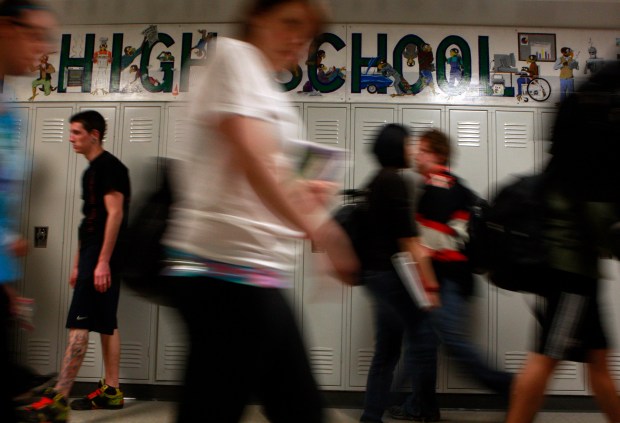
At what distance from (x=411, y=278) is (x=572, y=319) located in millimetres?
798

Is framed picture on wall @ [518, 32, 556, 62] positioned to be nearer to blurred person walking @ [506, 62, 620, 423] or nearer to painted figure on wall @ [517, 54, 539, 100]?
painted figure on wall @ [517, 54, 539, 100]

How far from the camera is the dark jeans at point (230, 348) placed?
97cm

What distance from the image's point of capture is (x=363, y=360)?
14.2 ft

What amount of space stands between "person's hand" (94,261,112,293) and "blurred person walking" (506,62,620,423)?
247 cm

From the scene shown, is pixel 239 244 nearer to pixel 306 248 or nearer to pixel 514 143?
pixel 306 248

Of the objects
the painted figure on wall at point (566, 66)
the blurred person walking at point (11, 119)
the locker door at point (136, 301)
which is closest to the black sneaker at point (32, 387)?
the blurred person walking at point (11, 119)

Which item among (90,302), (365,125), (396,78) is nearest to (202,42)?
(365,125)

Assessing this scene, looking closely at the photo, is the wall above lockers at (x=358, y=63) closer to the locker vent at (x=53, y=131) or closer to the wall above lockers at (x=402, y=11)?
the wall above lockers at (x=402, y=11)

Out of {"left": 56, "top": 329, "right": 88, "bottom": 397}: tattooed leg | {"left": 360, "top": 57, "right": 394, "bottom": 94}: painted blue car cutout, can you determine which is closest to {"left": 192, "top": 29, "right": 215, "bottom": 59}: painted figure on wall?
{"left": 360, "top": 57, "right": 394, "bottom": 94}: painted blue car cutout

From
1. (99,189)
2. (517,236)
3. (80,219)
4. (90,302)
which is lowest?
(90,302)

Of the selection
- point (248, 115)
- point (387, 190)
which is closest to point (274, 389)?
point (248, 115)

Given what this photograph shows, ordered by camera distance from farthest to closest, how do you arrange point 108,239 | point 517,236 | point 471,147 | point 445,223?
point 471,147 → point 108,239 → point 445,223 → point 517,236

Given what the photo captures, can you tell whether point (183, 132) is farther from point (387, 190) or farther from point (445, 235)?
point (445, 235)

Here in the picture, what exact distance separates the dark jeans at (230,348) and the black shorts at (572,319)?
1204 millimetres
